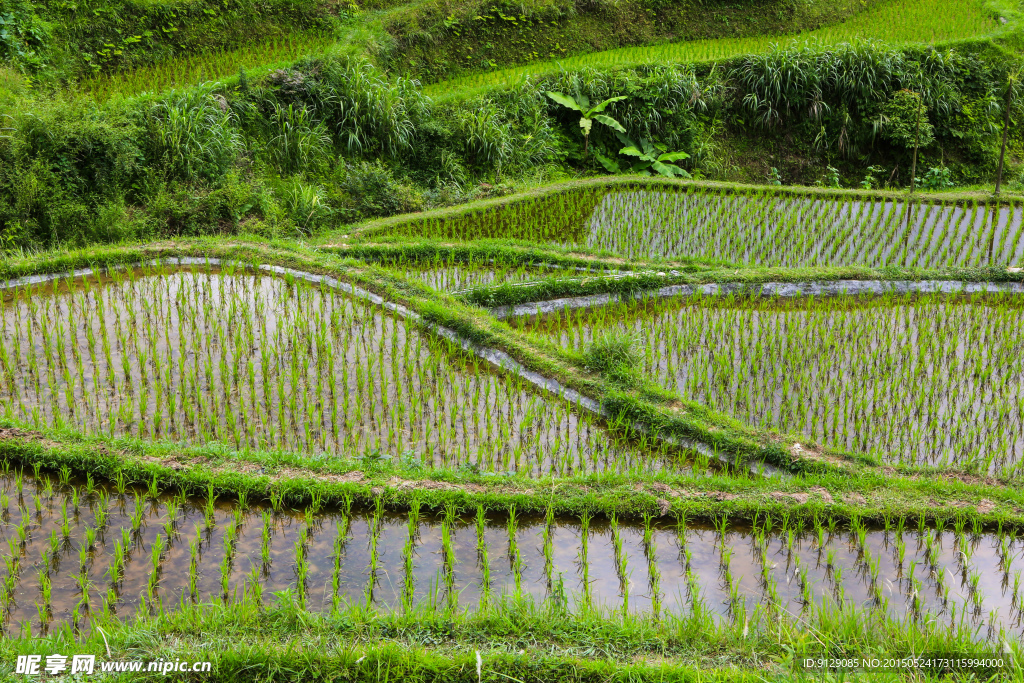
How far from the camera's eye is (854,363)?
5.66 m

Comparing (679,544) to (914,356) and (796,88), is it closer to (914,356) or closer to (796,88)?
(914,356)

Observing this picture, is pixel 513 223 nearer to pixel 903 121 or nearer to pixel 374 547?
pixel 374 547

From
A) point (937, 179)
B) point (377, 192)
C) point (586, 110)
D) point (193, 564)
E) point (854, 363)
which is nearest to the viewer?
point (193, 564)

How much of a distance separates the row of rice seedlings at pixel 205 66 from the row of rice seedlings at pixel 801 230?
4699mm

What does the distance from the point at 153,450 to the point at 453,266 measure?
3.64 m

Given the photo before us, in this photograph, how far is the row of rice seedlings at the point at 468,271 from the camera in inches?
282

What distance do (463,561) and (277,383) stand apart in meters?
2.15

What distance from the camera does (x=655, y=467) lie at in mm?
4641

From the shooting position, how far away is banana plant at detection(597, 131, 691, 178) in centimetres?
1091

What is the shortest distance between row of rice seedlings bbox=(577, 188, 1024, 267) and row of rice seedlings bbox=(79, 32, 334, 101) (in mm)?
4699

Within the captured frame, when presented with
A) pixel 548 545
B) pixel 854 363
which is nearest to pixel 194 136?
pixel 548 545

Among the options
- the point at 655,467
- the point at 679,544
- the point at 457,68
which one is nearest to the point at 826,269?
the point at 655,467

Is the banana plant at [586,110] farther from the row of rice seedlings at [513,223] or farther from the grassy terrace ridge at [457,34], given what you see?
the row of rice seedlings at [513,223]

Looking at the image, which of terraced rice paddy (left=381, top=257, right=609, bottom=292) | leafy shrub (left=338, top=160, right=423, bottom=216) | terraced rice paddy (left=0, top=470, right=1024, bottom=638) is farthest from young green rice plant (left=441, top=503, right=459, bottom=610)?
leafy shrub (left=338, top=160, right=423, bottom=216)
